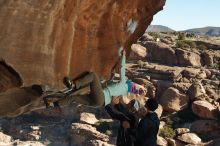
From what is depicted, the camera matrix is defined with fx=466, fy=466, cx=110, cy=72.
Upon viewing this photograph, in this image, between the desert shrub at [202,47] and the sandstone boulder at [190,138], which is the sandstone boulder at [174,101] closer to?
the sandstone boulder at [190,138]

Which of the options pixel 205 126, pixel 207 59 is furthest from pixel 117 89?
pixel 207 59

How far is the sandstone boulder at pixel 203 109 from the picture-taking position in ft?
100

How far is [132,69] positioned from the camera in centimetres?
3797

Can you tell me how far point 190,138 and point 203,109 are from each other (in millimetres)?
3778

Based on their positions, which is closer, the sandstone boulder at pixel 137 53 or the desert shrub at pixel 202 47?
the sandstone boulder at pixel 137 53

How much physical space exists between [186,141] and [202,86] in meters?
7.00

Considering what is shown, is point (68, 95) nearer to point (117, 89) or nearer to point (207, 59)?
point (117, 89)

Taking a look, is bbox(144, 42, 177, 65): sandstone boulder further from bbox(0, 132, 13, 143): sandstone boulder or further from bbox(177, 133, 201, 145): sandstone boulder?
bbox(0, 132, 13, 143): sandstone boulder

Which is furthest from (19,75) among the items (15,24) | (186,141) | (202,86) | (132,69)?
(132,69)

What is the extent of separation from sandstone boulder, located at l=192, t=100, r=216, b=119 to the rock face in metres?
23.5

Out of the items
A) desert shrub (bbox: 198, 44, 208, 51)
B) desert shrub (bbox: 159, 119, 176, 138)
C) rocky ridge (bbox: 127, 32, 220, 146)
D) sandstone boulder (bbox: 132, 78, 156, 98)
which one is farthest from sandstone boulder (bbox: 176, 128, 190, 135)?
desert shrub (bbox: 198, 44, 208, 51)

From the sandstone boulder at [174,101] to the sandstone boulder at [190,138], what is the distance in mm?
3970

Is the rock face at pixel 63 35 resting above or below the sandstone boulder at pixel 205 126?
above

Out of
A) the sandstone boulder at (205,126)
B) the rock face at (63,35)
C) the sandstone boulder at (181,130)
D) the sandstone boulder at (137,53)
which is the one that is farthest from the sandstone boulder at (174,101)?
the rock face at (63,35)
